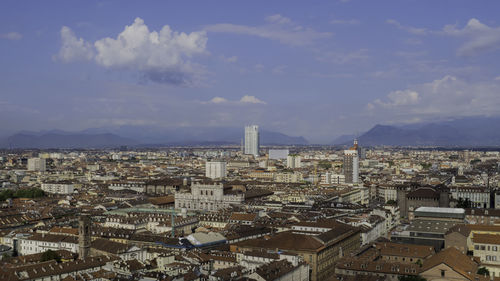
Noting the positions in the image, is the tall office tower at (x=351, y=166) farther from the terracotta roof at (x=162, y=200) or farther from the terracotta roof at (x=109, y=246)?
the terracotta roof at (x=109, y=246)

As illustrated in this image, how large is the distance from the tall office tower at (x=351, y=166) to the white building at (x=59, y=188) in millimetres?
60645

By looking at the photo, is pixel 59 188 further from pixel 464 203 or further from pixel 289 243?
pixel 289 243

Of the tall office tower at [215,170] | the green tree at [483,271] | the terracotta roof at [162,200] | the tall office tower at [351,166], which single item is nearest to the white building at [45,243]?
the terracotta roof at [162,200]

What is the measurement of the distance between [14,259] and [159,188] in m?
68.5

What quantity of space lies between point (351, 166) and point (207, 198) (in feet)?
146

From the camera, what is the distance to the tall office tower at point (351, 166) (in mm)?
120625

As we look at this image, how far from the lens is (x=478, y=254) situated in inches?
1796

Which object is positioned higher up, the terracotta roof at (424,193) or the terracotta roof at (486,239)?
the terracotta roof at (424,193)

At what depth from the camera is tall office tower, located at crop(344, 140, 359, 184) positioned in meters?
121

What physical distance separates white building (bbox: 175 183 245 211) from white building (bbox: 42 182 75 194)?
3356 cm

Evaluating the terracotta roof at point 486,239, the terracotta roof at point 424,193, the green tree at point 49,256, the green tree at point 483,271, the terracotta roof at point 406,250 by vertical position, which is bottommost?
the green tree at point 483,271

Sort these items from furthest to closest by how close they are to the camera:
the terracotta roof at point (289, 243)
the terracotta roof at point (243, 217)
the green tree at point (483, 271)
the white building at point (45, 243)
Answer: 1. the terracotta roof at point (243, 217)
2. the white building at point (45, 243)
3. the terracotta roof at point (289, 243)
4. the green tree at point (483, 271)

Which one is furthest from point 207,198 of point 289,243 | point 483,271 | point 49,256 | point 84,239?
point 483,271

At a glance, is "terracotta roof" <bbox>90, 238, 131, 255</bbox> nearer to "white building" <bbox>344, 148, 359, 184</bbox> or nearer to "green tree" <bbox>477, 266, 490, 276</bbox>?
"green tree" <bbox>477, 266, 490, 276</bbox>
